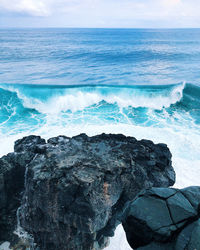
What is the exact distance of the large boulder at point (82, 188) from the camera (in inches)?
210

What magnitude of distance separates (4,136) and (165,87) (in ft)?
45.4

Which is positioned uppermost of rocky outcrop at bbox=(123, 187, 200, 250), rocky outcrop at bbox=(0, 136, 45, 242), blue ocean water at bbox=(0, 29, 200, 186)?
rocky outcrop at bbox=(123, 187, 200, 250)

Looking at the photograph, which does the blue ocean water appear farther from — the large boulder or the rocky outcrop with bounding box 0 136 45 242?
A: the rocky outcrop with bounding box 0 136 45 242

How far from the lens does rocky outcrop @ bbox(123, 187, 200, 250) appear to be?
9.10 ft

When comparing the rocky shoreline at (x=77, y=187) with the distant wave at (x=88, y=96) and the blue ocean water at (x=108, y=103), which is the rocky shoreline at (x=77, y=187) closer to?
the blue ocean water at (x=108, y=103)

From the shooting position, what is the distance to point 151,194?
3348mm

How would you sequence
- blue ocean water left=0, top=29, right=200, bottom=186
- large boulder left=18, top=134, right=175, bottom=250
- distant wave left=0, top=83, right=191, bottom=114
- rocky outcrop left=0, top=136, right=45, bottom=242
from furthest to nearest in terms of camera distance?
distant wave left=0, top=83, right=191, bottom=114 → blue ocean water left=0, top=29, right=200, bottom=186 → rocky outcrop left=0, top=136, right=45, bottom=242 → large boulder left=18, top=134, right=175, bottom=250

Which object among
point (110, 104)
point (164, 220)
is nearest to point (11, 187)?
point (164, 220)

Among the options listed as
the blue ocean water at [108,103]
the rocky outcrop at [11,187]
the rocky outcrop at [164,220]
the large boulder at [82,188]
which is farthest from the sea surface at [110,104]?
the rocky outcrop at [164,220]

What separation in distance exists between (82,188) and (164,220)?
2.74 meters

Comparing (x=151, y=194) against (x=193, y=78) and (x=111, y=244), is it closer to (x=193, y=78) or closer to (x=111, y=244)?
(x=111, y=244)

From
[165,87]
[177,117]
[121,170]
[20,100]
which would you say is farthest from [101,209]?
[165,87]

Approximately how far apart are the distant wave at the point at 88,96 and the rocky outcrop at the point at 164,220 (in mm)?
13864

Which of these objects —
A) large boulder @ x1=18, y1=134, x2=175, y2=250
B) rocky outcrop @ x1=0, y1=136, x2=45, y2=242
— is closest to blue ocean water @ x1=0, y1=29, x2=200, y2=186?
large boulder @ x1=18, y1=134, x2=175, y2=250
